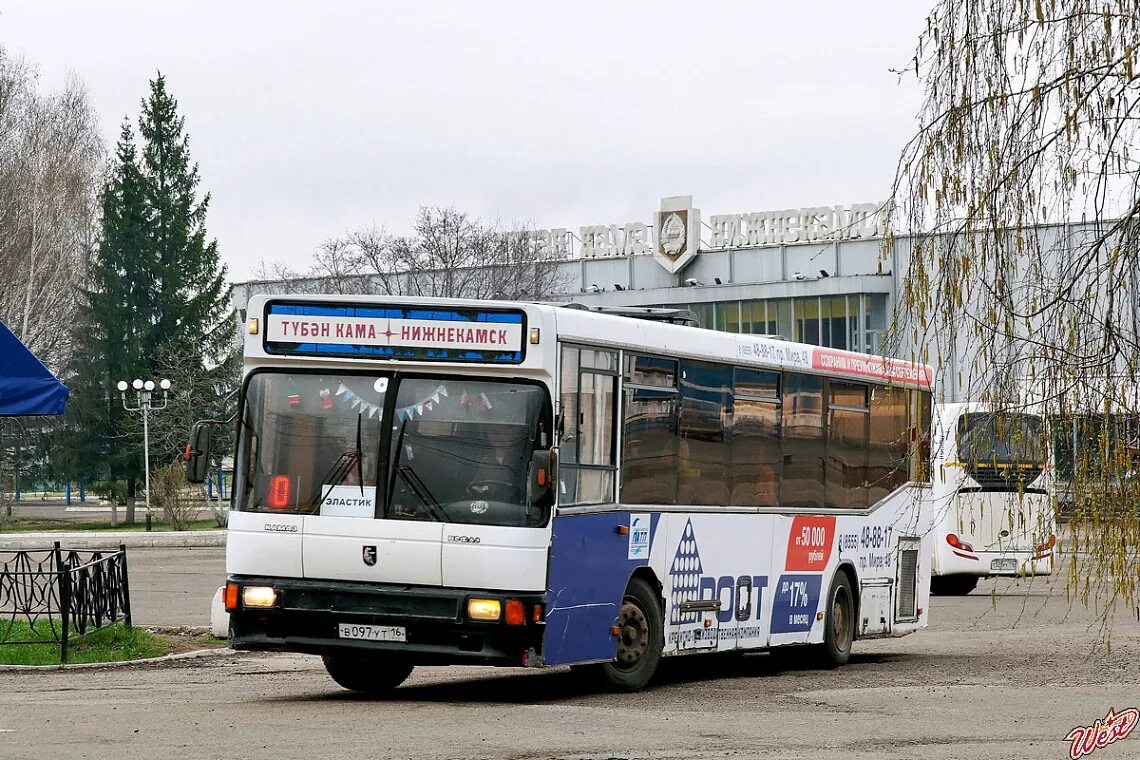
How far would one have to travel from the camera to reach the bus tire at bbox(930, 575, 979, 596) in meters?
31.8

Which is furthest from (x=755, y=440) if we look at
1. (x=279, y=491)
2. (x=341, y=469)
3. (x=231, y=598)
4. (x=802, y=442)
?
(x=231, y=598)

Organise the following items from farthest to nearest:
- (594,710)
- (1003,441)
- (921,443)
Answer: (594,710) → (921,443) → (1003,441)

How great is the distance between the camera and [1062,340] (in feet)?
27.7

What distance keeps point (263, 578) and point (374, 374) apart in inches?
62.2

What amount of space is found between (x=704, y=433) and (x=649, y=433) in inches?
37.8

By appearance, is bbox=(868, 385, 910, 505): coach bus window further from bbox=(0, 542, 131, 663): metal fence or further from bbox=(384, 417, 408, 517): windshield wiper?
bbox=(0, 542, 131, 663): metal fence

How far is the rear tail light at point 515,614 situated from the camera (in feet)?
40.7

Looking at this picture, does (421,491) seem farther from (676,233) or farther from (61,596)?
(676,233)

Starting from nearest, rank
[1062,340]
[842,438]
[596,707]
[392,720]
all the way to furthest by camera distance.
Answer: [1062,340] < [392,720] < [596,707] < [842,438]

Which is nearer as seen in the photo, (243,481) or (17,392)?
(243,481)

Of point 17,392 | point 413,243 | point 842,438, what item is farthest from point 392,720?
point 413,243

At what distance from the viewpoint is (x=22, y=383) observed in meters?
14.0

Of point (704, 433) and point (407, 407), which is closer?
point (407, 407)

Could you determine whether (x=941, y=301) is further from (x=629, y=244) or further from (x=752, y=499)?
(x=629, y=244)
